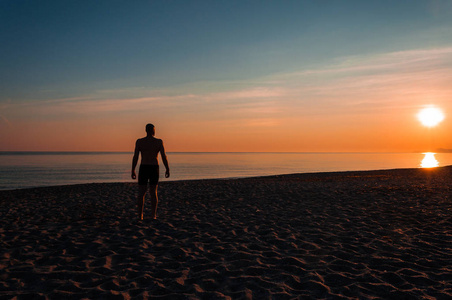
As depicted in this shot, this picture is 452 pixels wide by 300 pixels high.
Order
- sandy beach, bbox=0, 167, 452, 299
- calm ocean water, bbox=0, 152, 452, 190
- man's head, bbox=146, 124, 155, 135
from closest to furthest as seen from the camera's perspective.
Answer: sandy beach, bbox=0, 167, 452, 299 → man's head, bbox=146, 124, 155, 135 → calm ocean water, bbox=0, 152, 452, 190

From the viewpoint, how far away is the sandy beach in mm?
4094

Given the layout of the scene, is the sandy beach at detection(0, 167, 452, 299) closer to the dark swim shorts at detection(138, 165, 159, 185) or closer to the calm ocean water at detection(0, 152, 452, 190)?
the dark swim shorts at detection(138, 165, 159, 185)

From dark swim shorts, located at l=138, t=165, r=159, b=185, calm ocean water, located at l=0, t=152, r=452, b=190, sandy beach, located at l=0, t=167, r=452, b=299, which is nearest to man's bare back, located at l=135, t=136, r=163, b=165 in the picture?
dark swim shorts, located at l=138, t=165, r=159, b=185

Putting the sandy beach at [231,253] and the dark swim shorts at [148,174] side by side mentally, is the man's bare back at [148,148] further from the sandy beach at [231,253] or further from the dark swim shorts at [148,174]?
the sandy beach at [231,253]

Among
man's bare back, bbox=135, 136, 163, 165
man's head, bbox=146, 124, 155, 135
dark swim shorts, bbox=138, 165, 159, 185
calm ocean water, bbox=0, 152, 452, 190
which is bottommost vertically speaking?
calm ocean water, bbox=0, 152, 452, 190

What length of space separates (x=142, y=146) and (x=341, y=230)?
5280 mm

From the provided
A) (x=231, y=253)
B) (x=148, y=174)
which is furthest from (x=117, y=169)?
(x=231, y=253)

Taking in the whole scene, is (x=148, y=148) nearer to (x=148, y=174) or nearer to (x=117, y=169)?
(x=148, y=174)

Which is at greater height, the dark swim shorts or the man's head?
the man's head

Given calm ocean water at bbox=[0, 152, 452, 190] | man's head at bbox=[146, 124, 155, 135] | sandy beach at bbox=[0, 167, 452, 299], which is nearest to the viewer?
sandy beach at bbox=[0, 167, 452, 299]

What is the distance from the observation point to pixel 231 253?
5555mm

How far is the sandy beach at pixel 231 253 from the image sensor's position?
13.4ft

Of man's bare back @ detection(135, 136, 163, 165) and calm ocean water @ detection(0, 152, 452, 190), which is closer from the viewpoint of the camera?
man's bare back @ detection(135, 136, 163, 165)

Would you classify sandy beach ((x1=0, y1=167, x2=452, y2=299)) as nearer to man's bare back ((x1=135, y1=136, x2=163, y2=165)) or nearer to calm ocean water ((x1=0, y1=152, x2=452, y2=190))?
man's bare back ((x1=135, y1=136, x2=163, y2=165))
